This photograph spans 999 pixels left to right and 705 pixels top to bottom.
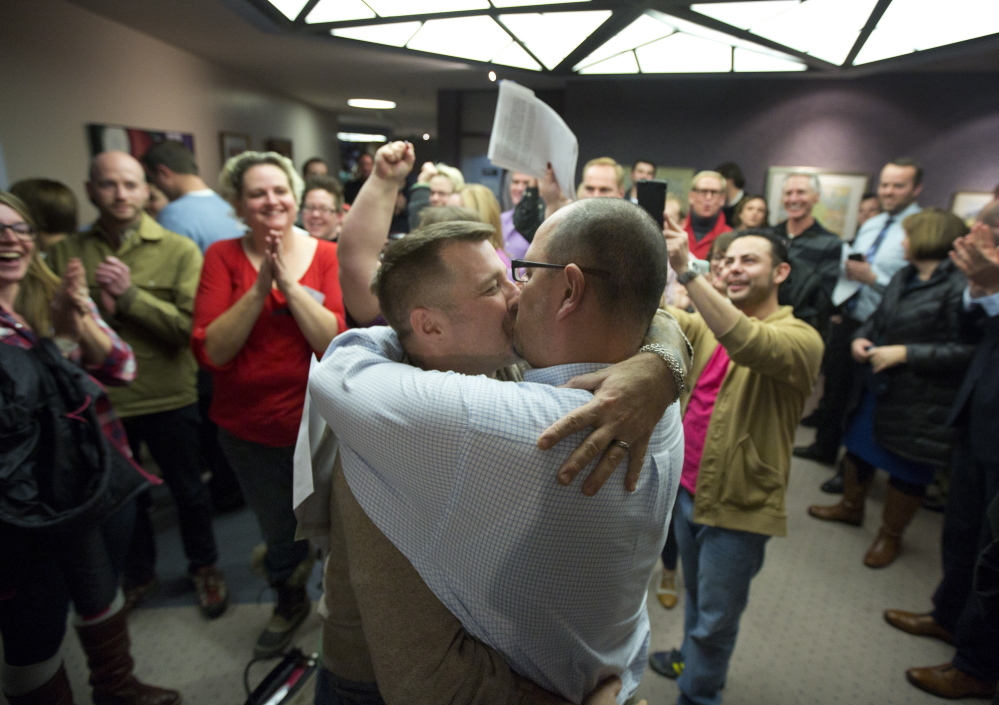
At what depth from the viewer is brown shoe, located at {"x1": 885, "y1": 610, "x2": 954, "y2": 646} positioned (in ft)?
7.66

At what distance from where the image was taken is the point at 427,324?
0.96 m

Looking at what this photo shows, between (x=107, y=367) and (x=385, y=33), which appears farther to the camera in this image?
(x=107, y=367)

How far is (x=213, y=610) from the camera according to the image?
7.56 feet

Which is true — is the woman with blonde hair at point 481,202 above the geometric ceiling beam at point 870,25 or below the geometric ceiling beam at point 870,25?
below

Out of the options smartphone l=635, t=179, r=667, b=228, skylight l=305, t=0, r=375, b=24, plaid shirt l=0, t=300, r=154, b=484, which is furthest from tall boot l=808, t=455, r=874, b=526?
plaid shirt l=0, t=300, r=154, b=484

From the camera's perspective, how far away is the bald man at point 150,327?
2.12m

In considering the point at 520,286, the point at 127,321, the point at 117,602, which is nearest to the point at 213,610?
the point at 117,602

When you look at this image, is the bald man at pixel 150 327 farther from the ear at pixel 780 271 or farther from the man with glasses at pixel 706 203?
the man with glasses at pixel 706 203

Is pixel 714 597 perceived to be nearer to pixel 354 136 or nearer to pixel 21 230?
pixel 21 230

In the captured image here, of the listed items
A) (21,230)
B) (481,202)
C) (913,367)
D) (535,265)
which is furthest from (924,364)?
(21,230)

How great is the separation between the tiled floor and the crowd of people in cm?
11

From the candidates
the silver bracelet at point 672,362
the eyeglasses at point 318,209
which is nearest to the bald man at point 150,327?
the eyeglasses at point 318,209

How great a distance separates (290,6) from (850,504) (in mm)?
3687

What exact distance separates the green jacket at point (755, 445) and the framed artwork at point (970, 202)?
1.71 ft
